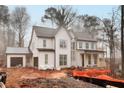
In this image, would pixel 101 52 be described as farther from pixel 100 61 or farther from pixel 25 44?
A: pixel 25 44

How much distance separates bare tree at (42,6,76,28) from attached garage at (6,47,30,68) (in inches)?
18.4

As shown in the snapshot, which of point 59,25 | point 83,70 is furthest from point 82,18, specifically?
point 83,70

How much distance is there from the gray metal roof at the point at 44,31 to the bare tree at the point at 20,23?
5.4 inches

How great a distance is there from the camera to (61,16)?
473 cm

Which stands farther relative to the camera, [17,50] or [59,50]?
[59,50]

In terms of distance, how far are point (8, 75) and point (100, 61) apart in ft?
3.76

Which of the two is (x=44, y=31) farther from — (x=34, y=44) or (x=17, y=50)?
(x=17, y=50)

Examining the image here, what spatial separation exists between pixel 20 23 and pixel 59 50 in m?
0.59

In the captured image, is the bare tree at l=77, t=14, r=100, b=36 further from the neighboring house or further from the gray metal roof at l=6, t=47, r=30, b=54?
the gray metal roof at l=6, t=47, r=30, b=54


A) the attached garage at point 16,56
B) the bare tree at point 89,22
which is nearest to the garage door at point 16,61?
the attached garage at point 16,56

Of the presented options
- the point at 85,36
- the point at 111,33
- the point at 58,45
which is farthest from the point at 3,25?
the point at 111,33

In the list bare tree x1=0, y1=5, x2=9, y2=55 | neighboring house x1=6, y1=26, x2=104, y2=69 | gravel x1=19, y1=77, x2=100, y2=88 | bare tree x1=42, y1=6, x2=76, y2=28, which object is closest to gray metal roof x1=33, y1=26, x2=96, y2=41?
neighboring house x1=6, y1=26, x2=104, y2=69

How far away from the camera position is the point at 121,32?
4.66 m

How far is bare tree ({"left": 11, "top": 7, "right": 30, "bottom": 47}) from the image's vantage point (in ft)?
15.4
